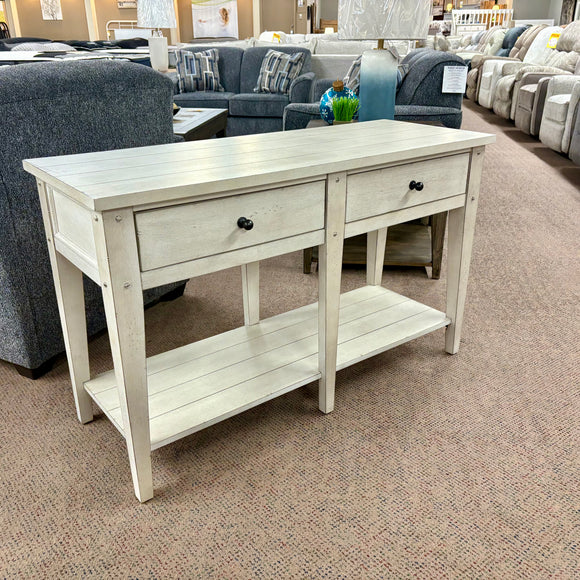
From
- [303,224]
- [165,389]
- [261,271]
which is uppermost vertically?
[303,224]

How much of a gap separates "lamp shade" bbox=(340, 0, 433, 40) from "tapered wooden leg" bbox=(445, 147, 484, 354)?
622 mm

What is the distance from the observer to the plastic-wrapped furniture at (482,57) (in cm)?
764

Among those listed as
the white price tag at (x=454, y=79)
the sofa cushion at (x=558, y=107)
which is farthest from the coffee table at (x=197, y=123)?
the sofa cushion at (x=558, y=107)

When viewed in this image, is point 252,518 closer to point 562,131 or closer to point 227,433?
point 227,433

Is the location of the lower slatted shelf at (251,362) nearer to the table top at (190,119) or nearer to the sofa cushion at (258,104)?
the table top at (190,119)

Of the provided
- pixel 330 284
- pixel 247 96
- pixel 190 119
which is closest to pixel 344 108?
pixel 190 119

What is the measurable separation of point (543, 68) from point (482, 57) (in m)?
2.35

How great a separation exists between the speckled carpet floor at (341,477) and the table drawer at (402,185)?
1.80ft

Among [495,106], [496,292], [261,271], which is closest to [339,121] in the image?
[261,271]

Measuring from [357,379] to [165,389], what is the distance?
23.3 inches

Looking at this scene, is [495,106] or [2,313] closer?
[2,313]

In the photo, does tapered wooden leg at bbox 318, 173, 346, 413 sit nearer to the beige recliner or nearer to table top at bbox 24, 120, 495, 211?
table top at bbox 24, 120, 495, 211

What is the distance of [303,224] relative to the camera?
124 centimetres

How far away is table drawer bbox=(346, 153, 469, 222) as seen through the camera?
1.31 m
